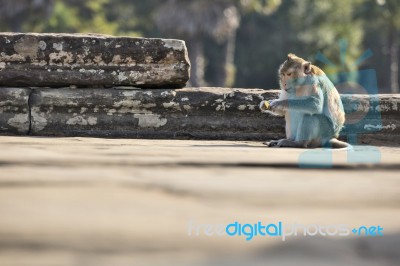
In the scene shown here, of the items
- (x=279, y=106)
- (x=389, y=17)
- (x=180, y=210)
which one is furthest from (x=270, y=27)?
(x=180, y=210)

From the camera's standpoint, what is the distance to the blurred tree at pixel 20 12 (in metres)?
25.3

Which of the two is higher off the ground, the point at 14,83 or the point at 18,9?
the point at 18,9

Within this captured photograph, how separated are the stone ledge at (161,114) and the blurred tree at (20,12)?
20.9 meters

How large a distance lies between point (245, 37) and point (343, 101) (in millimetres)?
29951

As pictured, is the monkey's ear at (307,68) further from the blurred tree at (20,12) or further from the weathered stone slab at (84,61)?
the blurred tree at (20,12)

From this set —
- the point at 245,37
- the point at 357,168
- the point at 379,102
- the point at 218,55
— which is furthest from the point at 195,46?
the point at 357,168

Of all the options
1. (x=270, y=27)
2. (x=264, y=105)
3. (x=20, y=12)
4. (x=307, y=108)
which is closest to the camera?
(x=307, y=108)

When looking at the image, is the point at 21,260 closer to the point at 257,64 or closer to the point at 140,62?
the point at 140,62

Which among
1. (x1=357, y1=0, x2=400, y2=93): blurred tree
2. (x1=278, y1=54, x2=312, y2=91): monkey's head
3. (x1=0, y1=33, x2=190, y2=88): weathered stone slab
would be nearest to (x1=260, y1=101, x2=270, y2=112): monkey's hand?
(x1=278, y1=54, x2=312, y2=91): monkey's head

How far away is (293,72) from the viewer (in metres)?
5.20

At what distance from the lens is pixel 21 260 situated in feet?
5.28

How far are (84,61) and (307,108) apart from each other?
1.64 metres

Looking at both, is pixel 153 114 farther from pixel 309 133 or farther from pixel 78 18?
pixel 78 18

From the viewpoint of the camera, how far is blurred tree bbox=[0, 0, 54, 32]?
2528 cm
